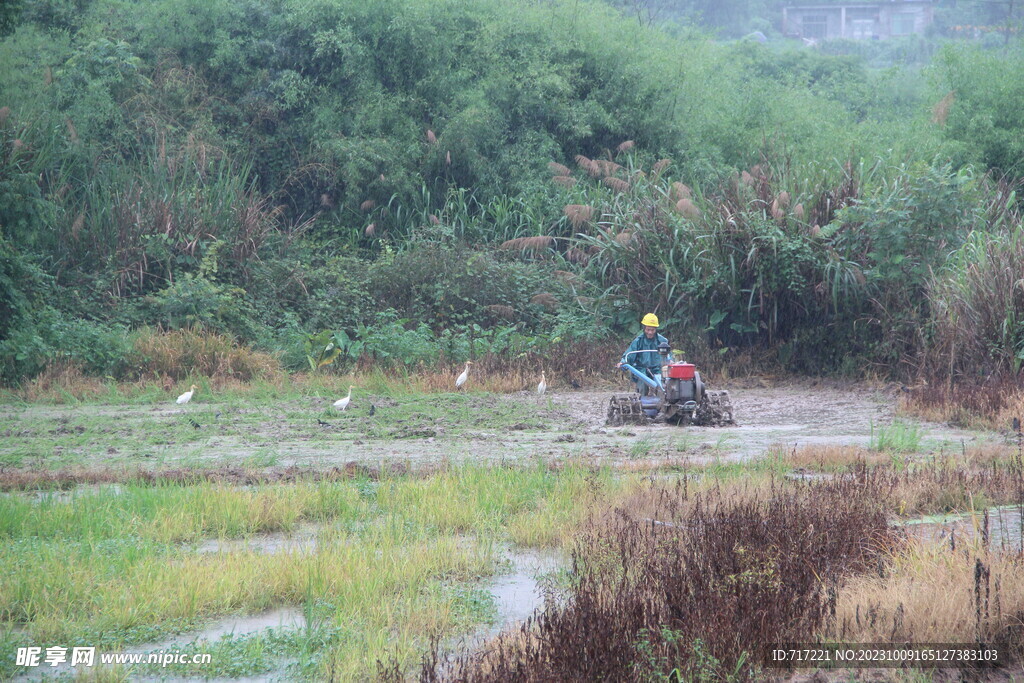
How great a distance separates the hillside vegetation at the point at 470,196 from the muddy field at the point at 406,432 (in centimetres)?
220

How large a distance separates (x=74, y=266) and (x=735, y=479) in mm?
14794

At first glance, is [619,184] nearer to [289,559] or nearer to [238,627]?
[289,559]

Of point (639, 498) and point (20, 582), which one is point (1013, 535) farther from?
point (20, 582)

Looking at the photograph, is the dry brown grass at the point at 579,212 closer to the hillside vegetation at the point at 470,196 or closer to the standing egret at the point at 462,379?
the hillside vegetation at the point at 470,196

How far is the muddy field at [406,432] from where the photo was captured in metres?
10.2

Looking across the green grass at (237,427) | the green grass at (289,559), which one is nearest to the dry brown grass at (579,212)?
the green grass at (237,427)

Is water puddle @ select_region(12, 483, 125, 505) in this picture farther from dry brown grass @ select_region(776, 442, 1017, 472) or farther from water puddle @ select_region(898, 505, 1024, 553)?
water puddle @ select_region(898, 505, 1024, 553)

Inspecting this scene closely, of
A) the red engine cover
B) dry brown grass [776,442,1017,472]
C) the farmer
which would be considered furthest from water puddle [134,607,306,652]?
the farmer

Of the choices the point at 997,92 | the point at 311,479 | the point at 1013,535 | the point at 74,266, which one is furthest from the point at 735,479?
the point at 997,92

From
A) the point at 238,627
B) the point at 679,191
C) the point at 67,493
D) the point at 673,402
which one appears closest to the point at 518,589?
the point at 238,627

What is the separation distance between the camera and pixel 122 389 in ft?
48.9

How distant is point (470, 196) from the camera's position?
22797 millimetres

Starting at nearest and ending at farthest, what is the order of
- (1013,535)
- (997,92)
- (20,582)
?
(20,582) < (1013,535) < (997,92)

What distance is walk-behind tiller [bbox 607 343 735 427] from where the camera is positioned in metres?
11.9
